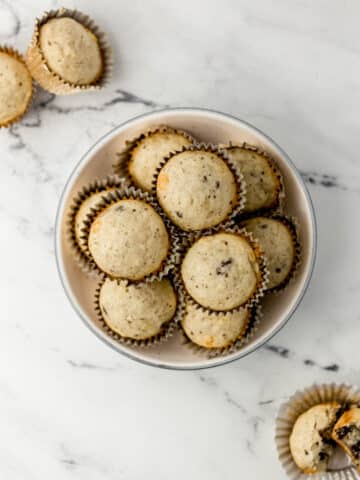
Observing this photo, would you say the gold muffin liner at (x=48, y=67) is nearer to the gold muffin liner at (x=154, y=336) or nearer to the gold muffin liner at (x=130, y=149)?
the gold muffin liner at (x=130, y=149)

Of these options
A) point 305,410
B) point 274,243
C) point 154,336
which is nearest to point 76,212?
point 154,336

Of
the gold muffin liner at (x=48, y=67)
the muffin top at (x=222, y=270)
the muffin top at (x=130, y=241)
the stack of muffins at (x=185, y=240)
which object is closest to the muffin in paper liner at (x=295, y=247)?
the stack of muffins at (x=185, y=240)

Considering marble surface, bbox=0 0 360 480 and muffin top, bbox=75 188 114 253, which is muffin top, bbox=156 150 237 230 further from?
marble surface, bbox=0 0 360 480

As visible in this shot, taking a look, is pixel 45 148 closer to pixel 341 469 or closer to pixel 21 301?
pixel 21 301

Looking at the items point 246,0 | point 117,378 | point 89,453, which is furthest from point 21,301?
point 246,0

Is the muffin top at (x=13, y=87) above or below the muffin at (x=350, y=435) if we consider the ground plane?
above

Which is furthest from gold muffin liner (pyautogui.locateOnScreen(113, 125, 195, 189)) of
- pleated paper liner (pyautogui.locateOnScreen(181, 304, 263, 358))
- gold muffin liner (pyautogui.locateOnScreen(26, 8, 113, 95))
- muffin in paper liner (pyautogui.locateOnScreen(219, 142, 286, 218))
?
pleated paper liner (pyautogui.locateOnScreen(181, 304, 263, 358))

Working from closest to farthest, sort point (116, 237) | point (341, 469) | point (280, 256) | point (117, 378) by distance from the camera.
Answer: point (116, 237)
point (280, 256)
point (341, 469)
point (117, 378)
